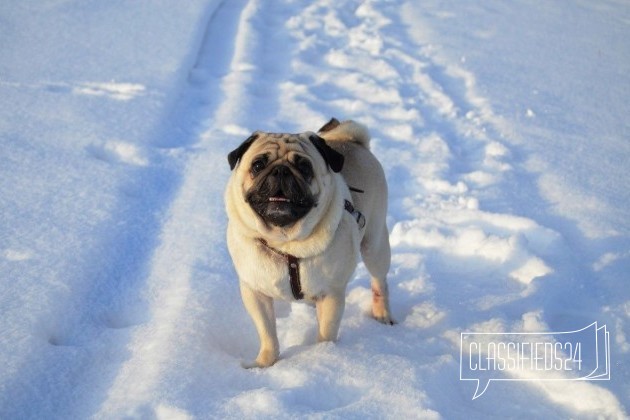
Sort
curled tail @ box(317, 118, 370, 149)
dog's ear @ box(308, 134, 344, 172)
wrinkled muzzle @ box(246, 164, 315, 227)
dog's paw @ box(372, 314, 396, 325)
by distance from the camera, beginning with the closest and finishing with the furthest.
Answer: wrinkled muzzle @ box(246, 164, 315, 227)
dog's ear @ box(308, 134, 344, 172)
dog's paw @ box(372, 314, 396, 325)
curled tail @ box(317, 118, 370, 149)

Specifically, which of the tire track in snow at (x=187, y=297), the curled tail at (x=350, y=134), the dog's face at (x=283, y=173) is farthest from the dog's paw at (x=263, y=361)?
the curled tail at (x=350, y=134)

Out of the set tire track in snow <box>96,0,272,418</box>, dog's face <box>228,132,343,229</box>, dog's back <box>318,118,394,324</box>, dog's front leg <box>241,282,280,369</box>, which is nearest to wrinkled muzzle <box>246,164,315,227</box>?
dog's face <box>228,132,343,229</box>

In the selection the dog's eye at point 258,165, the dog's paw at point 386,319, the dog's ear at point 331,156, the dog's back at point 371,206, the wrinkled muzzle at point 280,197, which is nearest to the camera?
the wrinkled muzzle at point 280,197

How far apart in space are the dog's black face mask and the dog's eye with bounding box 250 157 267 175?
19 mm

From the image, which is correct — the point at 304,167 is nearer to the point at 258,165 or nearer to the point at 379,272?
the point at 258,165

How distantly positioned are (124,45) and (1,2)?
6.24 ft

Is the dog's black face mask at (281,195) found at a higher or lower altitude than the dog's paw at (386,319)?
higher

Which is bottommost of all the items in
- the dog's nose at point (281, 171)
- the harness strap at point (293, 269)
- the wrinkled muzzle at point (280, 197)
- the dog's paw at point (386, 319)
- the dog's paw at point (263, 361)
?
the dog's paw at point (386, 319)

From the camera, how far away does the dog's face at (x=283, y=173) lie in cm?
236

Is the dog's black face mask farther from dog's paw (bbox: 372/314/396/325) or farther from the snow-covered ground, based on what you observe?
dog's paw (bbox: 372/314/396/325)

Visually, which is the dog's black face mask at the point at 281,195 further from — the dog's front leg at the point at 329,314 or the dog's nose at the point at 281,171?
the dog's front leg at the point at 329,314

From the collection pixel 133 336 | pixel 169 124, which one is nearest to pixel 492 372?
pixel 133 336

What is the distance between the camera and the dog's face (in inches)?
92.9

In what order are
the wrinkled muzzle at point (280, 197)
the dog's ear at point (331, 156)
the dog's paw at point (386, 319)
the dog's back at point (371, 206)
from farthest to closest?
the dog's paw at point (386, 319)
the dog's back at point (371, 206)
the dog's ear at point (331, 156)
the wrinkled muzzle at point (280, 197)
